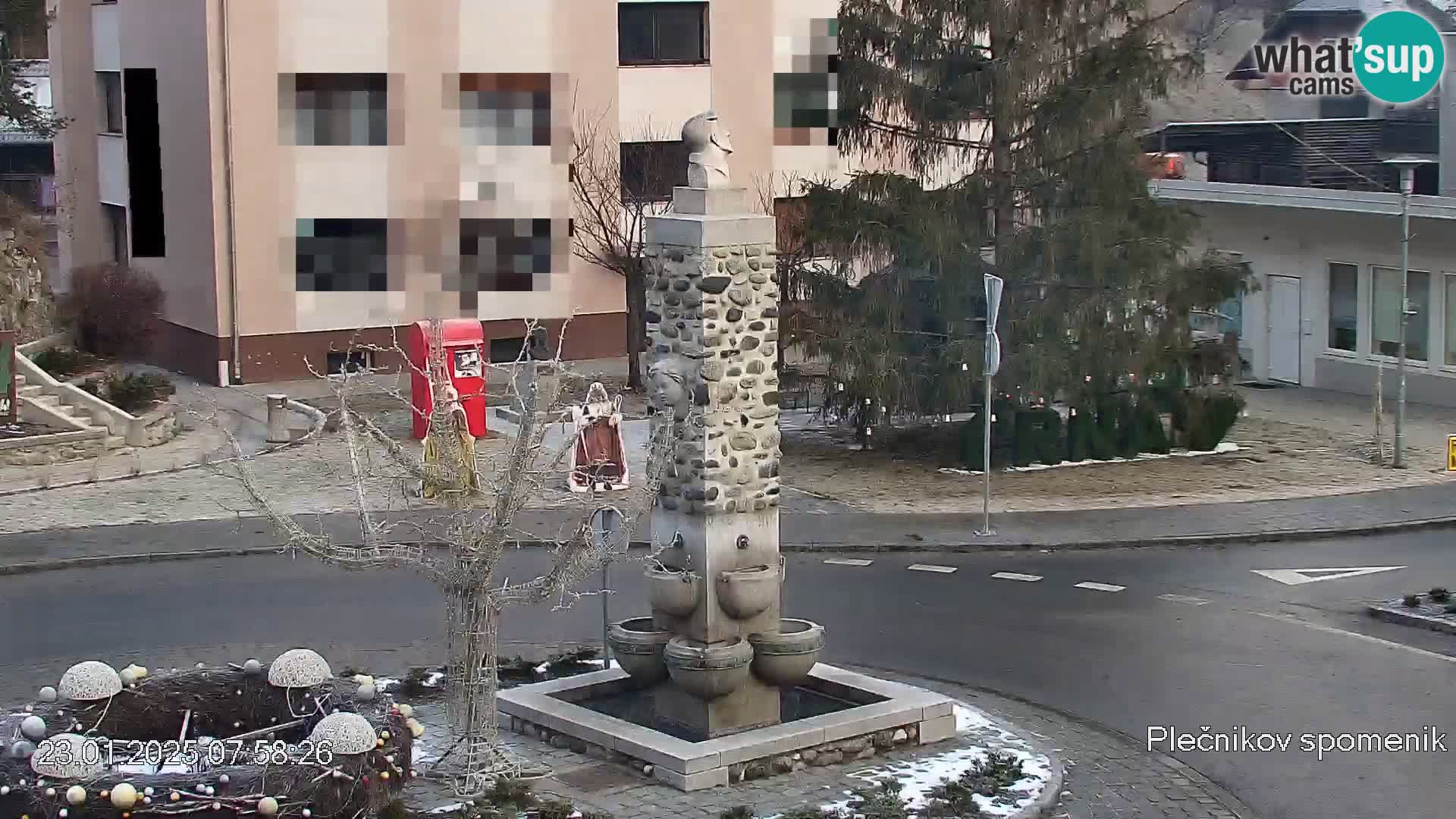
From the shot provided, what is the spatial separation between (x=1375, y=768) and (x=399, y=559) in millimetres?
6533

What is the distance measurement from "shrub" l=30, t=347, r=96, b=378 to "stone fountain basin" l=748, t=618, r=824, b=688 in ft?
67.4

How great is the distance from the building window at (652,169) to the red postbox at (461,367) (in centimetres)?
599

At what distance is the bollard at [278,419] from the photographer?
29.2 metres

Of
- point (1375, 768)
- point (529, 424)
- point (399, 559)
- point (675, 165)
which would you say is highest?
point (675, 165)

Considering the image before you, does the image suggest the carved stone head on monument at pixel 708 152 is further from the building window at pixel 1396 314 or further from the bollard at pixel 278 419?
the building window at pixel 1396 314

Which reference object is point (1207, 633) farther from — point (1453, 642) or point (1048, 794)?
point (1048, 794)

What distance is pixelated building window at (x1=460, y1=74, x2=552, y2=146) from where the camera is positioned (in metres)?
20.8

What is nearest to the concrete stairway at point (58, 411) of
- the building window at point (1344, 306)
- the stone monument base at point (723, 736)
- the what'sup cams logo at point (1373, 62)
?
the stone monument base at point (723, 736)

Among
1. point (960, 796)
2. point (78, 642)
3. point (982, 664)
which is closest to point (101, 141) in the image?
point (78, 642)

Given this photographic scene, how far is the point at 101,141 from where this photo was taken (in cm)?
3969

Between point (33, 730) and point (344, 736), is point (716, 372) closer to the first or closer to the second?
point (344, 736)

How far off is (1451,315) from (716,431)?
20.4 metres

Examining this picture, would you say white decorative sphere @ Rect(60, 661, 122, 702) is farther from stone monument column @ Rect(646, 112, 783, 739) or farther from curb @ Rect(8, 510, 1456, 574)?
curb @ Rect(8, 510, 1456, 574)

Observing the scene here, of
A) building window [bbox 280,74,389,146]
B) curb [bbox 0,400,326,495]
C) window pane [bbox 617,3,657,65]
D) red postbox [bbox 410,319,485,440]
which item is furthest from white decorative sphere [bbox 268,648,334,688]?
window pane [bbox 617,3,657,65]
